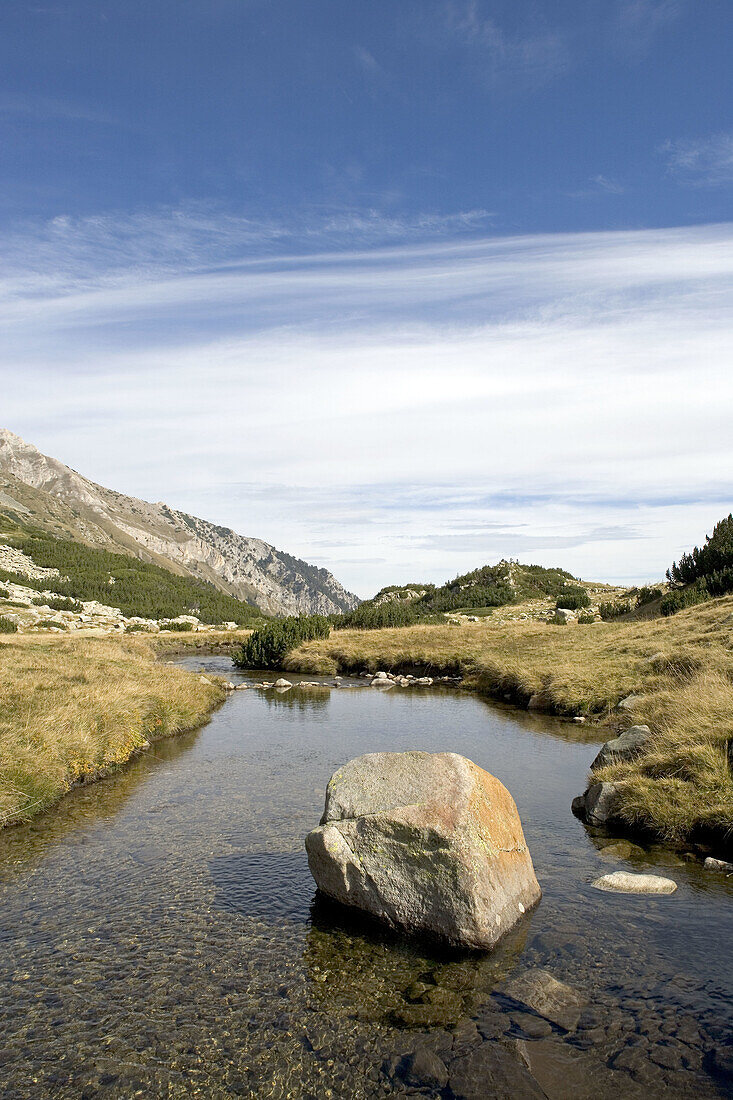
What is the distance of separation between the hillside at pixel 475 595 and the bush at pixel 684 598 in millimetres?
16863

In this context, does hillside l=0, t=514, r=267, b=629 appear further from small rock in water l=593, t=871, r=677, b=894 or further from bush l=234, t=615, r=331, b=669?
small rock in water l=593, t=871, r=677, b=894

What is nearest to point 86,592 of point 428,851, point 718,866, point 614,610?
point 614,610

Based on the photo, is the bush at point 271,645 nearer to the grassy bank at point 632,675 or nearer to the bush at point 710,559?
the grassy bank at point 632,675

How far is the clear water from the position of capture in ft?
22.9

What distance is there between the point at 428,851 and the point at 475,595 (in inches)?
2509

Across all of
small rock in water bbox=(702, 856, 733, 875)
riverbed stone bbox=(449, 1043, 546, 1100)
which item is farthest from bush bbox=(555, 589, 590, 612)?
riverbed stone bbox=(449, 1043, 546, 1100)

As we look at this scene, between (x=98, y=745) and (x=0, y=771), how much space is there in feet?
14.2

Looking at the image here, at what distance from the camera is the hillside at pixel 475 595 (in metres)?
63.7

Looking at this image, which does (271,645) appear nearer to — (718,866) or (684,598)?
(684,598)

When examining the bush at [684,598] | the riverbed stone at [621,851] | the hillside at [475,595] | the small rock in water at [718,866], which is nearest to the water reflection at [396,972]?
the riverbed stone at [621,851]

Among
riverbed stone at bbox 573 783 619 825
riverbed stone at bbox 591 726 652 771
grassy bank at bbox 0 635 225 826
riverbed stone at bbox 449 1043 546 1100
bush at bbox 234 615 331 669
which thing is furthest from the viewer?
bush at bbox 234 615 331 669

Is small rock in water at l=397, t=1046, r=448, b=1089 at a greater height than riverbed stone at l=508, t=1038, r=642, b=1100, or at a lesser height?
lesser

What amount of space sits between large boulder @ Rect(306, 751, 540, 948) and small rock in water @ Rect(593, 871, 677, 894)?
5.07 ft

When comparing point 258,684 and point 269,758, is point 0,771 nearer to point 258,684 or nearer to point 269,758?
point 269,758
